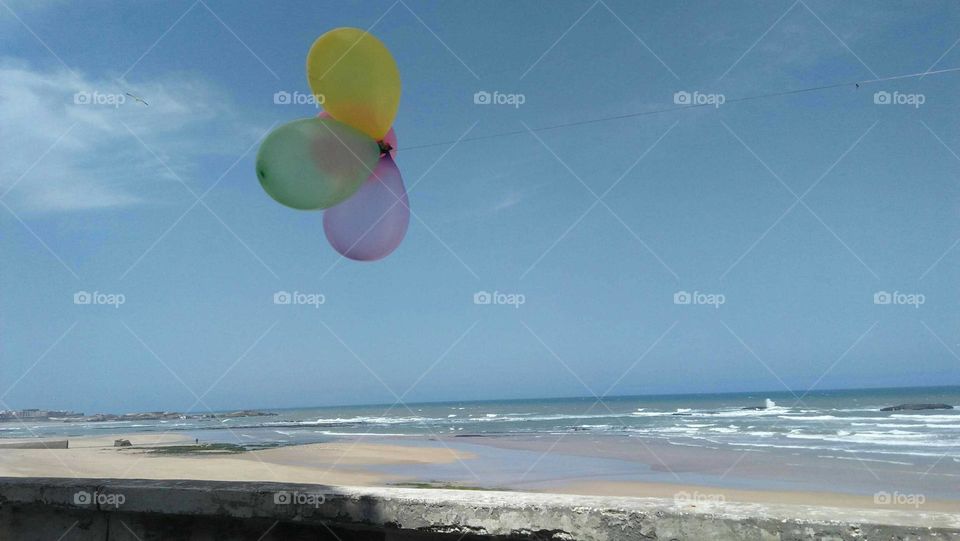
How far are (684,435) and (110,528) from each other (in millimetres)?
20518

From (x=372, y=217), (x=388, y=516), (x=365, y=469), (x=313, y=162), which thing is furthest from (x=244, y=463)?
(x=388, y=516)

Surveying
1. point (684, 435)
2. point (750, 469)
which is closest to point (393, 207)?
point (750, 469)

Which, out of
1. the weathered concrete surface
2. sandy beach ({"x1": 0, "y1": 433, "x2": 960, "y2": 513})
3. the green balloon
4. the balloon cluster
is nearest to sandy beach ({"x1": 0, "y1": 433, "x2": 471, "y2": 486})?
sandy beach ({"x1": 0, "y1": 433, "x2": 960, "y2": 513})

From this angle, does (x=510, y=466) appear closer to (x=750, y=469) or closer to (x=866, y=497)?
(x=750, y=469)

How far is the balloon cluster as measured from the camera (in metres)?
2.94

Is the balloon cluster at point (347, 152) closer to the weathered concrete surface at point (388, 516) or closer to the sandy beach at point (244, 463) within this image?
the weathered concrete surface at point (388, 516)

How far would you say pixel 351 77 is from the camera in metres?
3.12

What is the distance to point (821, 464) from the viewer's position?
1233cm

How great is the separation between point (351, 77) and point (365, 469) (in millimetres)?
11899

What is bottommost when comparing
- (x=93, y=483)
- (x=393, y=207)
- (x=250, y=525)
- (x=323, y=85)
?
(x=250, y=525)

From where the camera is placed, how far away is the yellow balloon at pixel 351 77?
3107 mm

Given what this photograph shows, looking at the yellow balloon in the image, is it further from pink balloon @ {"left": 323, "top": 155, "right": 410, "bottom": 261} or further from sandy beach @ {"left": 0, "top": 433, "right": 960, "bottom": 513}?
sandy beach @ {"left": 0, "top": 433, "right": 960, "bottom": 513}

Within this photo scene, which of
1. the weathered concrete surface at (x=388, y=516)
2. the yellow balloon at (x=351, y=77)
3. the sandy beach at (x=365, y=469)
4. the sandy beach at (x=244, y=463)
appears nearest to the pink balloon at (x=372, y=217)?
the yellow balloon at (x=351, y=77)

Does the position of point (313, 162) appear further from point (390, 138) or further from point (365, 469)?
point (365, 469)
